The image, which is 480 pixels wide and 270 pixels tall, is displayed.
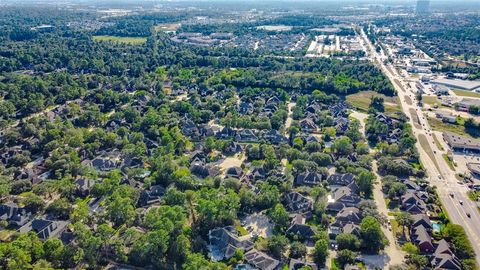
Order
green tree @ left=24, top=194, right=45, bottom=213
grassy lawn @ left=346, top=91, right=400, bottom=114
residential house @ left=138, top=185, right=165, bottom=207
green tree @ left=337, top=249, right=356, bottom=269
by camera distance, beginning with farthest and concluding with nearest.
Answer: grassy lawn @ left=346, top=91, right=400, bottom=114 < residential house @ left=138, top=185, right=165, bottom=207 < green tree @ left=24, top=194, right=45, bottom=213 < green tree @ left=337, top=249, right=356, bottom=269

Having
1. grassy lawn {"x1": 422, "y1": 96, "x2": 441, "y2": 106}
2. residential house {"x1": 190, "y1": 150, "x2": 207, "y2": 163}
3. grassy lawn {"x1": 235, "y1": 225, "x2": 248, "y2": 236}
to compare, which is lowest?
grassy lawn {"x1": 235, "y1": 225, "x2": 248, "y2": 236}

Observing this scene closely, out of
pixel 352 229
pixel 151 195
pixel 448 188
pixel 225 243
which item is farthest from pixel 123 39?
pixel 352 229

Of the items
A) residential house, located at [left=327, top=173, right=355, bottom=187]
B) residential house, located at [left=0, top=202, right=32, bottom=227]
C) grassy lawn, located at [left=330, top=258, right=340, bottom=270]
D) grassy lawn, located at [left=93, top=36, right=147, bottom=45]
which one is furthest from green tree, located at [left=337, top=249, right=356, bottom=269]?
grassy lawn, located at [left=93, top=36, right=147, bottom=45]

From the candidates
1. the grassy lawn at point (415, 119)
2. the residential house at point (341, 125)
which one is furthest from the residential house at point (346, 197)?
the grassy lawn at point (415, 119)

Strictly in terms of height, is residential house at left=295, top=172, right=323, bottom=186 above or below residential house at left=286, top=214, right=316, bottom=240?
above

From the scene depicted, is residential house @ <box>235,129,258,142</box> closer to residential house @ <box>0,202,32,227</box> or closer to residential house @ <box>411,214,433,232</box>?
residential house @ <box>411,214,433,232</box>

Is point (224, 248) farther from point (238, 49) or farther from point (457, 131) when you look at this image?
point (238, 49)

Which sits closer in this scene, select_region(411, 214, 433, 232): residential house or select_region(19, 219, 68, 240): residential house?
select_region(19, 219, 68, 240): residential house

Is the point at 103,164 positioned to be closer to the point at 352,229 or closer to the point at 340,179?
the point at 340,179

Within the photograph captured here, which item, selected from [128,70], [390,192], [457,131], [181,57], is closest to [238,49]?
[181,57]
